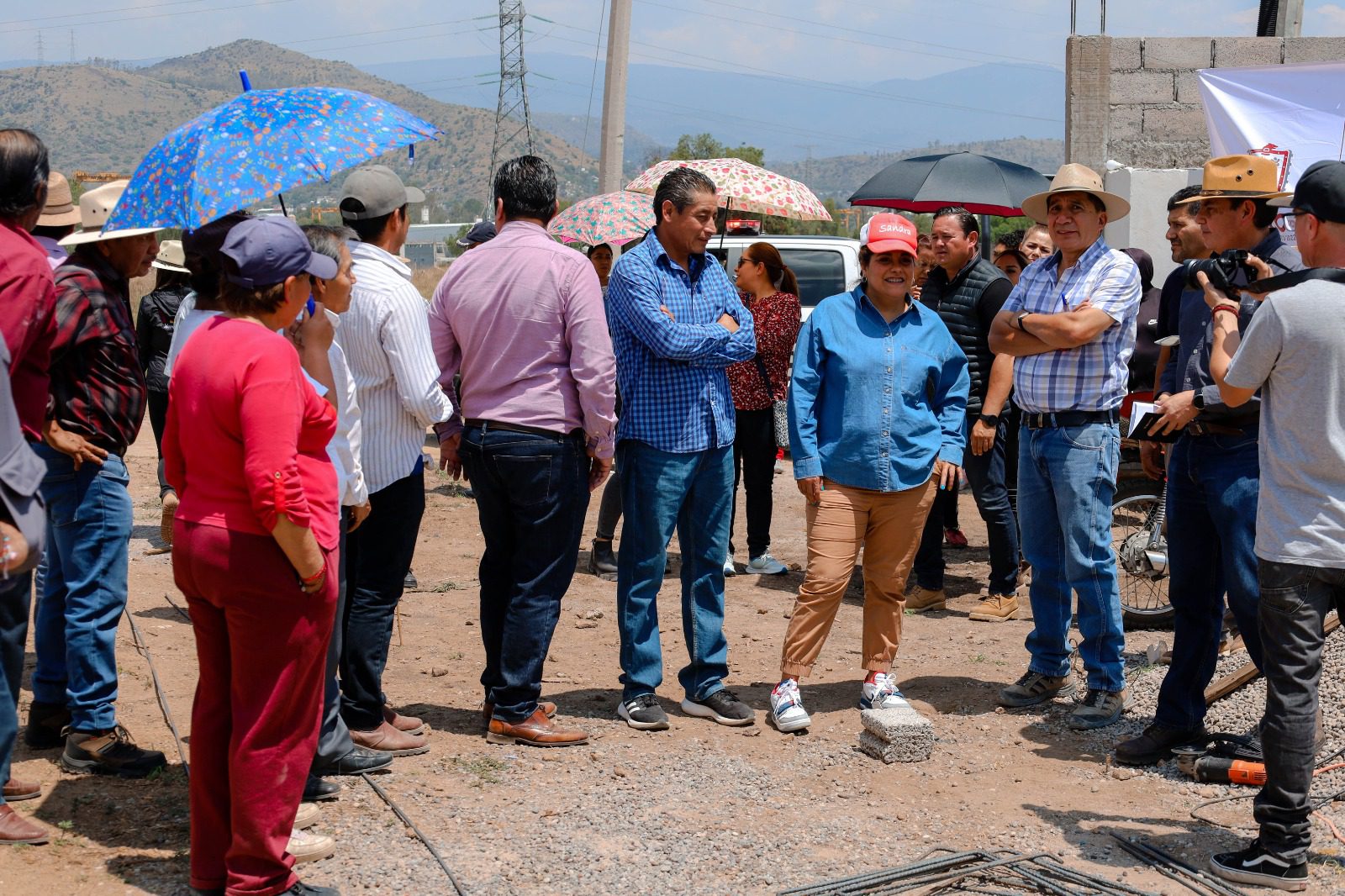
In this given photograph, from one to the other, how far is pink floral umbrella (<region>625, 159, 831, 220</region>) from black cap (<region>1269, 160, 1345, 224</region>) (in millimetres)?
4988

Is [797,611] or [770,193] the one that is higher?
[770,193]

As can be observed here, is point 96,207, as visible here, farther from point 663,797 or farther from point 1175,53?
point 1175,53

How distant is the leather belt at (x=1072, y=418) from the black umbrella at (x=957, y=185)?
199 inches

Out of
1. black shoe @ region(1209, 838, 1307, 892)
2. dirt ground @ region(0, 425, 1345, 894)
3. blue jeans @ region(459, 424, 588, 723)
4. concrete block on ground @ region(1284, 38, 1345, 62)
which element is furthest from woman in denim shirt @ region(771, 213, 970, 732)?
concrete block on ground @ region(1284, 38, 1345, 62)

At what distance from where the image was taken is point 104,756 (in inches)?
179

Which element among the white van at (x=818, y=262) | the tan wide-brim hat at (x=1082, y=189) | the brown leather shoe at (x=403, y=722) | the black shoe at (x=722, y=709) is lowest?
the black shoe at (x=722, y=709)

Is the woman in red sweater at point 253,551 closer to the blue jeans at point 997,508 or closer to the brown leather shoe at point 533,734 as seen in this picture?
the brown leather shoe at point 533,734

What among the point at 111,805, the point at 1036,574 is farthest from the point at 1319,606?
the point at 111,805

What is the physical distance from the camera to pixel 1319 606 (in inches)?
153

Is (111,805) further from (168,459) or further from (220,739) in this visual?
(168,459)

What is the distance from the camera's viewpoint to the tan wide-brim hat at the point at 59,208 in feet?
15.9

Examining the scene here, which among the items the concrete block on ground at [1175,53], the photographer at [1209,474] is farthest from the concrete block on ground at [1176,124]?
the photographer at [1209,474]

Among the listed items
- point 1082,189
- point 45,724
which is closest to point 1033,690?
point 1082,189

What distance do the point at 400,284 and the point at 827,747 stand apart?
8.31 feet
